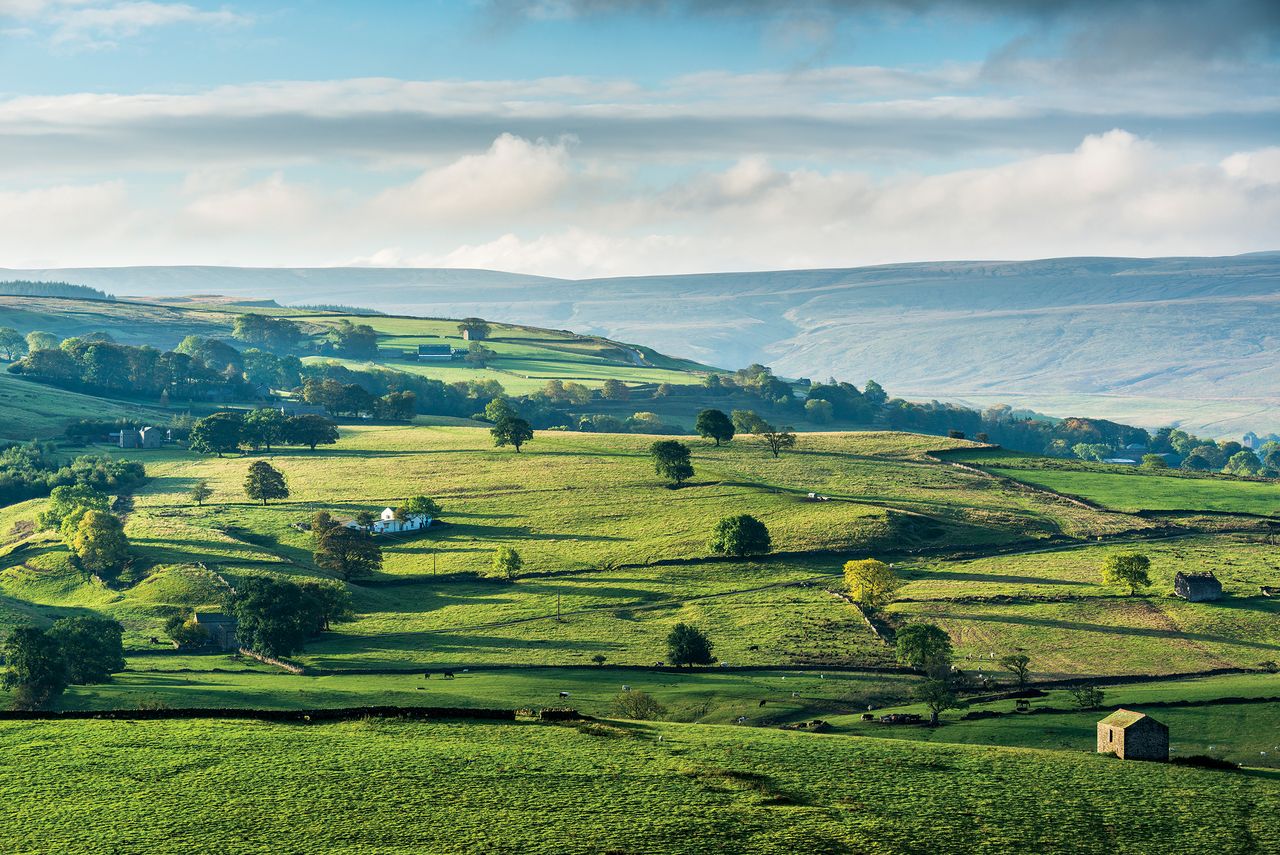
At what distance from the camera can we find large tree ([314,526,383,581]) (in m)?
137

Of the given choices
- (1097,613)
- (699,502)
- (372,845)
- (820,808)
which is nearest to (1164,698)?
(1097,613)

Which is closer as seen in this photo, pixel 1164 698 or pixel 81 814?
pixel 81 814

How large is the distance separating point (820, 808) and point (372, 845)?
17.4 metres

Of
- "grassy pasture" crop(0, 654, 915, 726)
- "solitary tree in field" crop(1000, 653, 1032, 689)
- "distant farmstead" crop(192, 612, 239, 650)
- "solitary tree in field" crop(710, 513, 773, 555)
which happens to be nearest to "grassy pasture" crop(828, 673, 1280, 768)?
"grassy pasture" crop(0, 654, 915, 726)

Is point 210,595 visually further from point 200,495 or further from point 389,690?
point 200,495

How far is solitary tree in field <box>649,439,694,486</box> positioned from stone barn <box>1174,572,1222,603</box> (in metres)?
66.3

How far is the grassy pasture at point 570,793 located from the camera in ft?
168

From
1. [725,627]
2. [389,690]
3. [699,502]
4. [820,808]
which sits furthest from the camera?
[699,502]

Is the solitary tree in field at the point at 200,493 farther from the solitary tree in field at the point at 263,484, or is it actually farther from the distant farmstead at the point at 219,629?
the distant farmstead at the point at 219,629

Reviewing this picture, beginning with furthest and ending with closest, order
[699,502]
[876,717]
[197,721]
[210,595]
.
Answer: [699,502] < [210,595] < [876,717] < [197,721]

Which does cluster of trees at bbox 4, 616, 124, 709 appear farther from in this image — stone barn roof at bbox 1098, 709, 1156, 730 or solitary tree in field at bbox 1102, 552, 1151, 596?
solitary tree in field at bbox 1102, 552, 1151, 596

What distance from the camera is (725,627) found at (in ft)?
383

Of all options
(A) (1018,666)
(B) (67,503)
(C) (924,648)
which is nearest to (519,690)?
(C) (924,648)

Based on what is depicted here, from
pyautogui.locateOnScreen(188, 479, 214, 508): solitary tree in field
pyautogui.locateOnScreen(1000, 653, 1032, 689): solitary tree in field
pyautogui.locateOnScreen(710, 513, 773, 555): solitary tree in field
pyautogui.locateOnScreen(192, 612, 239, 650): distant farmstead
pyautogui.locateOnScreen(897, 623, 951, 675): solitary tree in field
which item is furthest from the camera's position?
pyautogui.locateOnScreen(188, 479, 214, 508): solitary tree in field
